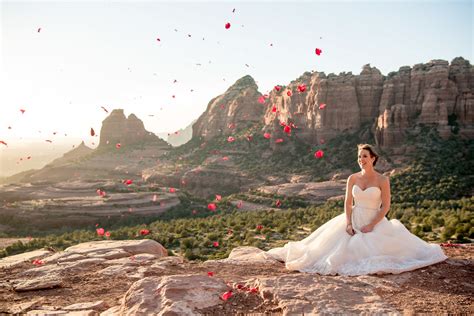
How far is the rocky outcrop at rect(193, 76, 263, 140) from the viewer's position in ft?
292

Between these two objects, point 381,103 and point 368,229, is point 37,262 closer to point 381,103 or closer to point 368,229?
point 368,229

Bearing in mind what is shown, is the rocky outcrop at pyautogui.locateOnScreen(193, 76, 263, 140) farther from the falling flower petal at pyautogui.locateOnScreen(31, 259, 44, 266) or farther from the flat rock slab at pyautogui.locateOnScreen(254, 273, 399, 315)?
the flat rock slab at pyautogui.locateOnScreen(254, 273, 399, 315)

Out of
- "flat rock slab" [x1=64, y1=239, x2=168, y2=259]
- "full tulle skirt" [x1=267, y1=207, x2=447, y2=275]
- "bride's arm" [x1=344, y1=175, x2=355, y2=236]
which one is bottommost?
"flat rock slab" [x1=64, y1=239, x2=168, y2=259]

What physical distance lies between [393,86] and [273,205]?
92.8ft

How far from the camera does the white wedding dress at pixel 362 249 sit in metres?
6.76

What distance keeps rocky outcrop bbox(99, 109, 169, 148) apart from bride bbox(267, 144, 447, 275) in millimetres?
98251

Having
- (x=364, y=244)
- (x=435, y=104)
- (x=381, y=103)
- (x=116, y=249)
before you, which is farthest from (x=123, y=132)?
(x=364, y=244)

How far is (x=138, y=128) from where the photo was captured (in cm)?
10812

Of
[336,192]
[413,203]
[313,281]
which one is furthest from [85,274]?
[336,192]

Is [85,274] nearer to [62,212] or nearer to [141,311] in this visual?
[141,311]

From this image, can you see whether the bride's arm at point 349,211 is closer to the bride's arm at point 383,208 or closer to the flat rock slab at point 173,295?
the bride's arm at point 383,208

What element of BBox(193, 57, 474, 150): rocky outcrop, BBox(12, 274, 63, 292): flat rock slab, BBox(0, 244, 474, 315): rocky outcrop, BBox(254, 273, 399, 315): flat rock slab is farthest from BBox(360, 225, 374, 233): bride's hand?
BBox(193, 57, 474, 150): rocky outcrop

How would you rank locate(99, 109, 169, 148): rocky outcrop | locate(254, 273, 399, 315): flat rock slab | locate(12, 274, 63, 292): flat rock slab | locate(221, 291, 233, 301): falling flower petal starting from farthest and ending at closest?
locate(99, 109, 169, 148): rocky outcrop < locate(12, 274, 63, 292): flat rock slab < locate(221, 291, 233, 301): falling flower petal < locate(254, 273, 399, 315): flat rock slab

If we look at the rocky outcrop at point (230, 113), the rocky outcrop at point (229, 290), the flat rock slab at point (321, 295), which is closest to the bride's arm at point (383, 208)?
the rocky outcrop at point (229, 290)
